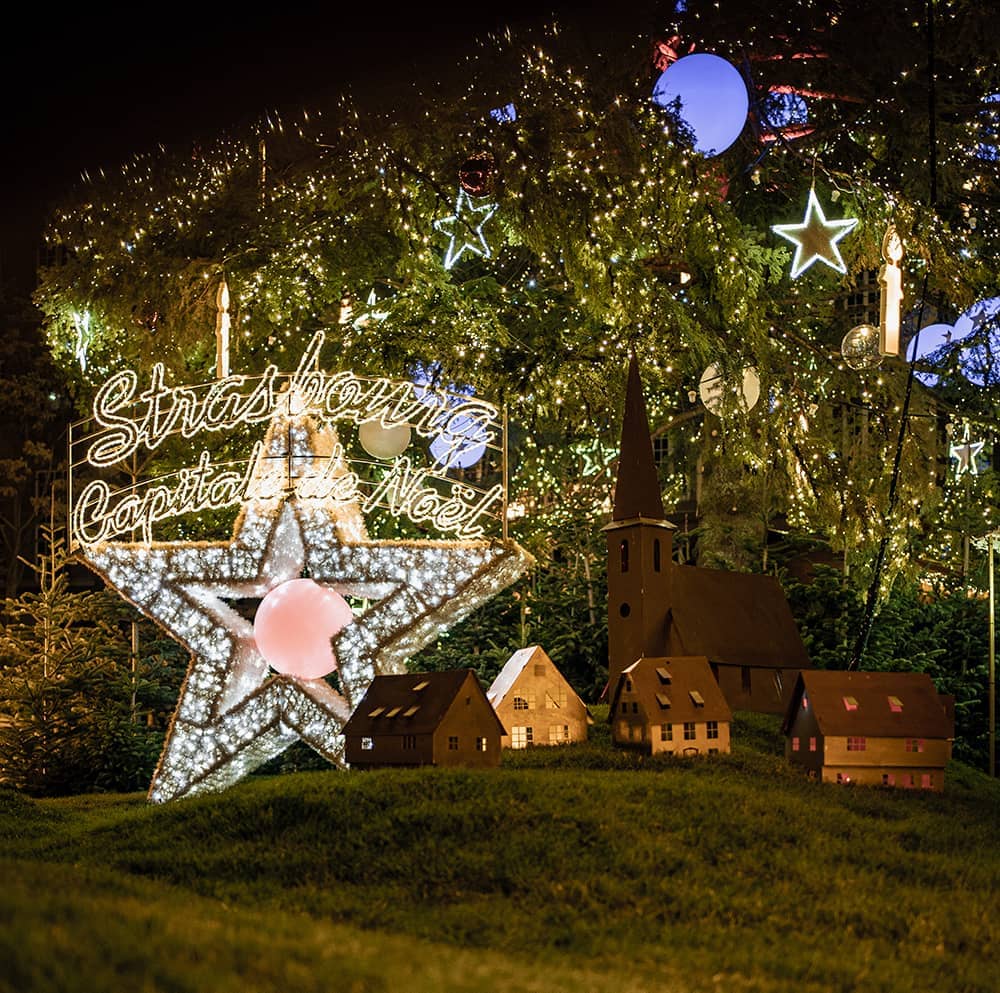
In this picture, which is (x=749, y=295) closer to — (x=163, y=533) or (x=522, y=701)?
(x=522, y=701)

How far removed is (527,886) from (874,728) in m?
3.38

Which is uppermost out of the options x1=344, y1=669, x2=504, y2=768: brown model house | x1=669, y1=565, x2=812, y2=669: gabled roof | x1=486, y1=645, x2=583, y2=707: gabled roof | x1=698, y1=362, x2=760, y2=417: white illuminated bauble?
x1=698, y1=362, x2=760, y2=417: white illuminated bauble

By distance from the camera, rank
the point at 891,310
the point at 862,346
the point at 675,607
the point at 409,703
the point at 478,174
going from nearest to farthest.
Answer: the point at 409,703 → the point at 891,310 → the point at 675,607 → the point at 478,174 → the point at 862,346

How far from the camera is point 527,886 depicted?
7.47m

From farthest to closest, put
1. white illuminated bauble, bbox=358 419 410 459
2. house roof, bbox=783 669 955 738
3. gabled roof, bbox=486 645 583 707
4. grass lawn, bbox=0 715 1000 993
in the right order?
white illuminated bauble, bbox=358 419 410 459
gabled roof, bbox=486 645 583 707
house roof, bbox=783 669 955 738
grass lawn, bbox=0 715 1000 993

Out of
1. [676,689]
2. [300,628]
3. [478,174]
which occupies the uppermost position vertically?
[478,174]

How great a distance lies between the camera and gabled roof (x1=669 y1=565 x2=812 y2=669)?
39.6ft

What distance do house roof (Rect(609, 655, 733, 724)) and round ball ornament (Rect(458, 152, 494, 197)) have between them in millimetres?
6423

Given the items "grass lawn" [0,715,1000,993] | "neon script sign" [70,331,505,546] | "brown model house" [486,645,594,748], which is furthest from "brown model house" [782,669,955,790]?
"neon script sign" [70,331,505,546]

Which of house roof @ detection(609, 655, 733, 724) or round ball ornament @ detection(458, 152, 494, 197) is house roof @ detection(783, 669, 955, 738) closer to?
house roof @ detection(609, 655, 733, 724)

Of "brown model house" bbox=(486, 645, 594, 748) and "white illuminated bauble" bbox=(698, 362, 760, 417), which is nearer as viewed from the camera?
"brown model house" bbox=(486, 645, 594, 748)

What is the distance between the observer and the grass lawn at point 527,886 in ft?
18.6

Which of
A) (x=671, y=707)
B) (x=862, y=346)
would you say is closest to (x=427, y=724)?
(x=671, y=707)

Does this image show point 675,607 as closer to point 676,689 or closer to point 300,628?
point 676,689
